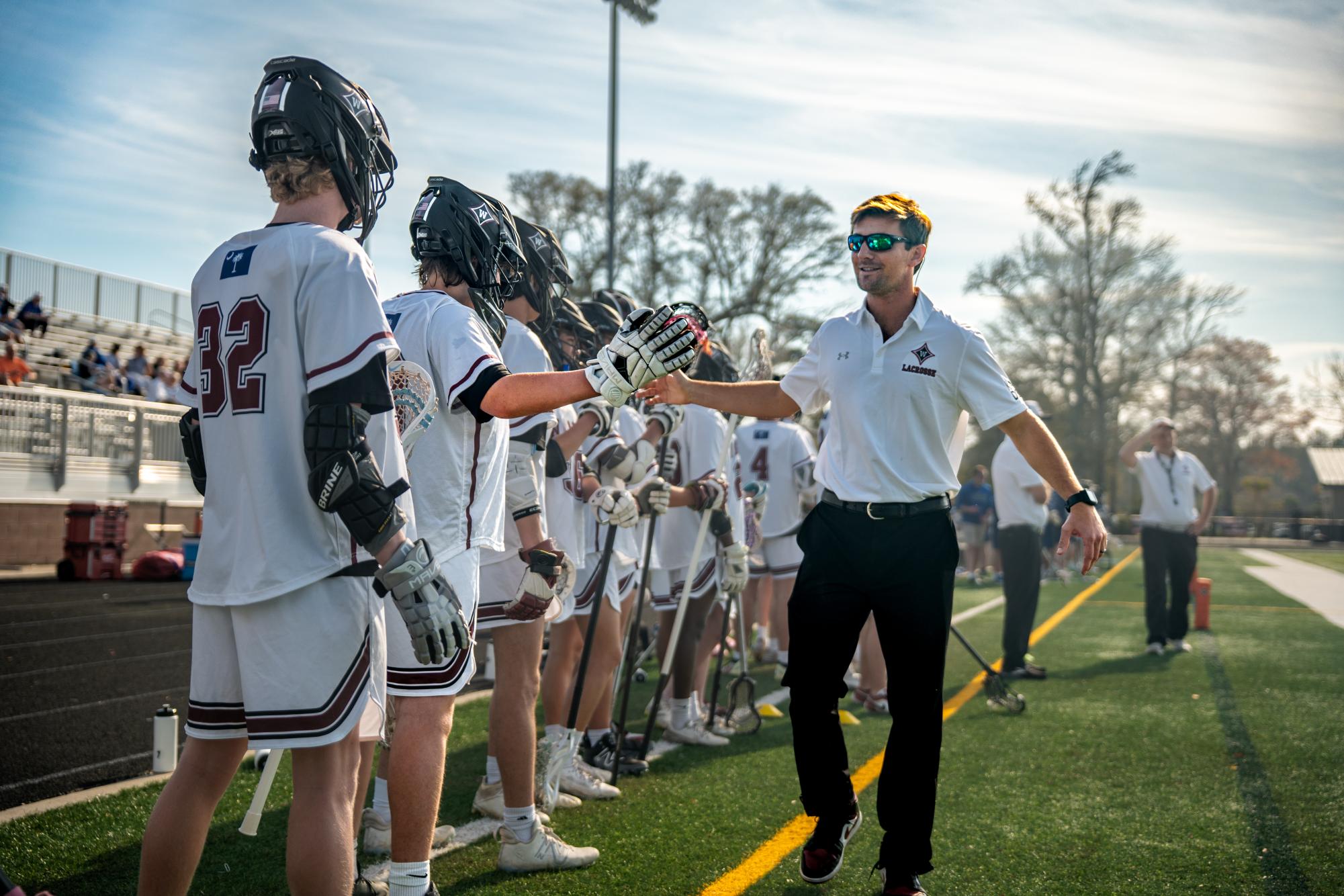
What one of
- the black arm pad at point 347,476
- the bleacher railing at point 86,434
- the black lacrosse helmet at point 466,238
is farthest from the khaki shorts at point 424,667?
the bleacher railing at point 86,434

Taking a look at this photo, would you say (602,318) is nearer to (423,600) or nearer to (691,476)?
(691,476)

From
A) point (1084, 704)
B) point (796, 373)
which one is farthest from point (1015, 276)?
point (796, 373)

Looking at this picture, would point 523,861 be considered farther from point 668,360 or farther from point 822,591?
point 668,360

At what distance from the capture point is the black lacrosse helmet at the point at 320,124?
8.52 feet

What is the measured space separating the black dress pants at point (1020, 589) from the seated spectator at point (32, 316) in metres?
23.2

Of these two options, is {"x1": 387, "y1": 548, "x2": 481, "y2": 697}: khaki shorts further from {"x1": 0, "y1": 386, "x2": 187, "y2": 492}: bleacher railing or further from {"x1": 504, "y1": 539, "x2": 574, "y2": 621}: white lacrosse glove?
{"x1": 0, "y1": 386, "x2": 187, "y2": 492}: bleacher railing

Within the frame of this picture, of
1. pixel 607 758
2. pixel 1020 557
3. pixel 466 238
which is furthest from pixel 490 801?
pixel 1020 557

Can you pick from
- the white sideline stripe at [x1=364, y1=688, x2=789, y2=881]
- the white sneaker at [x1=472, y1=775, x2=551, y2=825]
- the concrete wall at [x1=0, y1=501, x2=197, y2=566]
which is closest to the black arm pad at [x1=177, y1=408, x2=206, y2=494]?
the white sideline stripe at [x1=364, y1=688, x2=789, y2=881]

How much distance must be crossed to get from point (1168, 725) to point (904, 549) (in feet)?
14.8

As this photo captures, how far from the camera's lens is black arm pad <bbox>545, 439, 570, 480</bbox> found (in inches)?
180

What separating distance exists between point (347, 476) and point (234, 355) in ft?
1.42

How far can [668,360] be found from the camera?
8.76ft

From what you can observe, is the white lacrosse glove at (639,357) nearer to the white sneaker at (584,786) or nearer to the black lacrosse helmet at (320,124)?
the black lacrosse helmet at (320,124)

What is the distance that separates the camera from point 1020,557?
957cm
